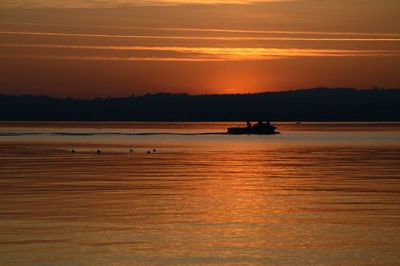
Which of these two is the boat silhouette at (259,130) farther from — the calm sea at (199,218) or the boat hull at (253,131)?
the calm sea at (199,218)

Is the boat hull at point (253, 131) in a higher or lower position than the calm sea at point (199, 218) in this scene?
higher

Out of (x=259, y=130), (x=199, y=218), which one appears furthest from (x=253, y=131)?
(x=199, y=218)

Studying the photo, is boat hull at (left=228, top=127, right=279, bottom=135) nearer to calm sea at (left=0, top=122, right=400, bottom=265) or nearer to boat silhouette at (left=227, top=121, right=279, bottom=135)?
boat silhouette at (left=227, top=121, right=279, bottom=135)

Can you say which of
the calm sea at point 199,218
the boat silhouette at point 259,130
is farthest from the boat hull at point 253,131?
the calm sea at point 199,218

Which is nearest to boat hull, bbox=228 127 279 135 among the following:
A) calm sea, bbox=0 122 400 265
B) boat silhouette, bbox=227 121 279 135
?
boat silhouette, bbox=227 121 279 135

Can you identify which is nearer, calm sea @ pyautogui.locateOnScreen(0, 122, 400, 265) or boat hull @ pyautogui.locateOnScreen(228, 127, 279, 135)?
calm sea @ pyautogui.locateOnScreen(0, 122, 400, 265)

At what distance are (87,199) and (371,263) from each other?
14.6 m

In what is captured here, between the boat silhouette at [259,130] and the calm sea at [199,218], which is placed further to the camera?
the boat silhouette at [259,130]

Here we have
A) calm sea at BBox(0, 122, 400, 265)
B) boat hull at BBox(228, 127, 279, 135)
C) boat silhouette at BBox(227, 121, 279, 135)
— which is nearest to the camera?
calm sea at BBox(0, 122, 400, 265)

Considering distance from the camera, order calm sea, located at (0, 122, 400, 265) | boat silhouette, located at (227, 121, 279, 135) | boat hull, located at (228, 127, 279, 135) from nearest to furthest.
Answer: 1. calm sea, located at (0, 122, 400, 265)
2. boat hull, located at (228, 127, 279, 135)
3. boat silhouette, located at (227, 121, 279, 135)

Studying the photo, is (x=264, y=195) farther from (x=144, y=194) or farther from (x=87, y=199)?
(x=87, y=199)

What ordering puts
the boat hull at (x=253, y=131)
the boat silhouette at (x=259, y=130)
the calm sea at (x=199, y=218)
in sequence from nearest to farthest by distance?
the calm sea at (x=199, y=218)
the boat hull at (x=253, y=131)
the boat silhouette at (x=259, y=130)

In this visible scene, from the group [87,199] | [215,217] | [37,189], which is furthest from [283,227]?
[37,189]

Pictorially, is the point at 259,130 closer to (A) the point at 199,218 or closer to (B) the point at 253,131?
(B) the point at 253,131
